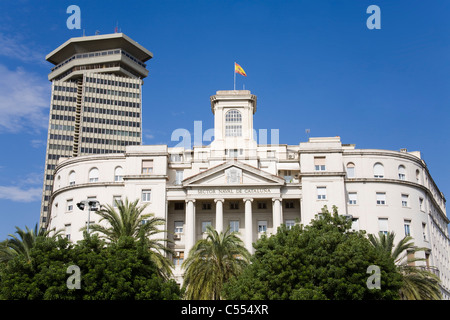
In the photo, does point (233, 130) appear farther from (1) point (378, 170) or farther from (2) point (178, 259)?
(1) point (378, 170)

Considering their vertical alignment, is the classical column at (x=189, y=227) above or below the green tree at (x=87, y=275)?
above

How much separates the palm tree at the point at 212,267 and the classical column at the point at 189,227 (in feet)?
60.4

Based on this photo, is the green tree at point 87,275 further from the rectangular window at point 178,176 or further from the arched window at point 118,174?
the rectangular window at point 178,176

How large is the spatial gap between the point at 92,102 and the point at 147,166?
81.8 meters

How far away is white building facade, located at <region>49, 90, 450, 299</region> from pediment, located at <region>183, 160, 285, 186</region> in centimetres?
13

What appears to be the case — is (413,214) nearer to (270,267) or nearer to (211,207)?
(211,207)

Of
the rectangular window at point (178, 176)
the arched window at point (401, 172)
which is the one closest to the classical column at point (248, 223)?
the rectangular window at point (178, 176)

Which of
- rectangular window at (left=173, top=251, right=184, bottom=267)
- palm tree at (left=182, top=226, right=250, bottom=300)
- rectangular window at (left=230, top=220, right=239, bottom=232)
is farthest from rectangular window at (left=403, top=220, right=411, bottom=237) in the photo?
palm tree at (left=182, top=226, right=250, bottom=300)

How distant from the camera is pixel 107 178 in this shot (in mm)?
84250

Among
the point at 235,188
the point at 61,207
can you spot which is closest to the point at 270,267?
the point at 235,188

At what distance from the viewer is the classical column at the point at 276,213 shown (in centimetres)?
7769

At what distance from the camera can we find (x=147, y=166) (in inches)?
3265

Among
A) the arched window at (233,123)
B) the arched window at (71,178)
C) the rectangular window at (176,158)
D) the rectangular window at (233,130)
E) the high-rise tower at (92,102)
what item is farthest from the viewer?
the high-rise tower at (92,102)
